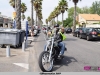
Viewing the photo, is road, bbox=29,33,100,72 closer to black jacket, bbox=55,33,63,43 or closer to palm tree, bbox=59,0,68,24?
black jacket, bbox=55,33,63,43

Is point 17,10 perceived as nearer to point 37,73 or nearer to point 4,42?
point 4,42

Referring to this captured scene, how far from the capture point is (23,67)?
703cm

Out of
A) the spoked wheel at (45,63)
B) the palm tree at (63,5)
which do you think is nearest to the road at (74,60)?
the spoked wheel at (45,63)

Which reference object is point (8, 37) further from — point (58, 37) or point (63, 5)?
point (63, 5)

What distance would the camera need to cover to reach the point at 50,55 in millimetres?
6648

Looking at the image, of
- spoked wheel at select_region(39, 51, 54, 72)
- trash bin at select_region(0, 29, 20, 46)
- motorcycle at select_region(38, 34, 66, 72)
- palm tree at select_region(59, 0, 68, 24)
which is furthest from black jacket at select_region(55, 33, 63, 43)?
palm tree at select_region(59, 0, 68, 24)

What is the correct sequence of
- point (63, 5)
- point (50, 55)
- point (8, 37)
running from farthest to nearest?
point (63, 5) → point (8, 37) → point (50, 55)

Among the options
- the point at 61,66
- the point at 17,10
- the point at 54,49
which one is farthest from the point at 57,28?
the point at 17,10

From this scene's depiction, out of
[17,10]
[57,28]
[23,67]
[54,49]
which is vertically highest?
[17,10]

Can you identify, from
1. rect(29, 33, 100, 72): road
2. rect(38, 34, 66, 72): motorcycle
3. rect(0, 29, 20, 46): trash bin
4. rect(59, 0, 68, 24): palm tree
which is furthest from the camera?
rect(59, 0, 68, 24): palm tree

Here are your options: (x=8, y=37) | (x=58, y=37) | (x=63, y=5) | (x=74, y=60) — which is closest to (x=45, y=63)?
(x=58, y=37)

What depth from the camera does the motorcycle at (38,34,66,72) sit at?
6.26m

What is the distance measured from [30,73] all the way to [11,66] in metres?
1.30

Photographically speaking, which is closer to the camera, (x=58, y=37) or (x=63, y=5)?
(x=58, y=37)
